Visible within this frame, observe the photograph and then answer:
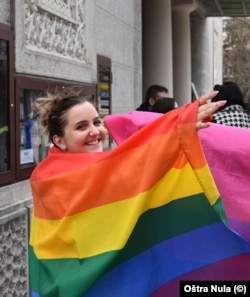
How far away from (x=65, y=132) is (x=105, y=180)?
1.14 ft

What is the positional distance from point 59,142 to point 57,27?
10.1 ft

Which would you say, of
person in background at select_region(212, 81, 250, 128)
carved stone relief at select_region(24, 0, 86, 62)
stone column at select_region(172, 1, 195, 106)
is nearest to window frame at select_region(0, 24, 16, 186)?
carved stone relief at select_region(24, 0, 86, 62)

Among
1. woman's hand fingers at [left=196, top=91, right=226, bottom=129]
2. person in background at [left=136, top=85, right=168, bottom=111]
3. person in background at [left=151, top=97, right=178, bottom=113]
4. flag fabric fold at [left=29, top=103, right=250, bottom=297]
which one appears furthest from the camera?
person in background at [left=136, top=85, right=168, bottom=111]

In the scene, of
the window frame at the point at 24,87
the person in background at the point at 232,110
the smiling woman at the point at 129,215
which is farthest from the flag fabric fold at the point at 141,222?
the person in background at the point at 232,110

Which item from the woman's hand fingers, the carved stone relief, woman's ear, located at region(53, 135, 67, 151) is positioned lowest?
woman's ear, located at region(53, 135, 67, 151)

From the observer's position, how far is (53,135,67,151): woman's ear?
2.75 m

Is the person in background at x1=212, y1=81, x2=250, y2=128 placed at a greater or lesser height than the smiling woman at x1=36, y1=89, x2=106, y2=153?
greater

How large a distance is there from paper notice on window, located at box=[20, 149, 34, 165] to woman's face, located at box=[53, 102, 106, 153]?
2.19 metres

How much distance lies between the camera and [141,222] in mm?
2484

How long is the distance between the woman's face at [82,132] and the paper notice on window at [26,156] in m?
2.19

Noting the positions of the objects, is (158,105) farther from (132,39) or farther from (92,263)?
(92,263)

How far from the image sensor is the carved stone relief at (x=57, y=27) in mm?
5094

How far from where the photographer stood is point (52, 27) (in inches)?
218

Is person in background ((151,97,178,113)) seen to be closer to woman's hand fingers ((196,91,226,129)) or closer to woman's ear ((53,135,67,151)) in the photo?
woman's ear ((53,135,67,151))
